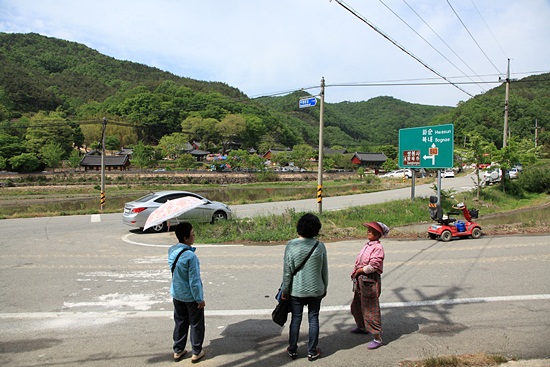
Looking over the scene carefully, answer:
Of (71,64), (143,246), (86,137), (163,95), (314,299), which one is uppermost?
(71,64)

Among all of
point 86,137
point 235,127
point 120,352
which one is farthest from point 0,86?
point 120,352

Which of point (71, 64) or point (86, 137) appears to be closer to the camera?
point (86, 137)

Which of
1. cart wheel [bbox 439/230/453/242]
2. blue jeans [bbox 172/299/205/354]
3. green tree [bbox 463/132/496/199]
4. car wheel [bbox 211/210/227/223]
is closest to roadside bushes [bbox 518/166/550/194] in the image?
green tree [bbox 463/132/496/199]

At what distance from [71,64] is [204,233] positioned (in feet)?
589

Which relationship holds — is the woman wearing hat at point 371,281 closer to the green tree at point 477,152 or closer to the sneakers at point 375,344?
the sneakers at point 375,344

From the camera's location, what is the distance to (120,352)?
4512mm

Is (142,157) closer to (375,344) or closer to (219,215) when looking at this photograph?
(219,215)

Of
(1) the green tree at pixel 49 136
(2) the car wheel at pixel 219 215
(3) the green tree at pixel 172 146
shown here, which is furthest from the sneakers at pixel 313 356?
(3) the green tree at pixel 172 146

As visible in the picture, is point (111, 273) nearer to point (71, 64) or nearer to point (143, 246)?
point (143, 246)

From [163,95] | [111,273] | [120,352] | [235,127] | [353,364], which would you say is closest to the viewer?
[353,364]

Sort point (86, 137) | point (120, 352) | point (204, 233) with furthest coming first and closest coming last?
point (86, 137) → point (204, 233) → point (120, 352)

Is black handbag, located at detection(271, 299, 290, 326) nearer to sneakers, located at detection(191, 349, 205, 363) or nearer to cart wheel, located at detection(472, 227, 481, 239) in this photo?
sneakers, located at detection(191, 349, 205, 363)

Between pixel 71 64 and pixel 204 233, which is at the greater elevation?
pixel 71 64

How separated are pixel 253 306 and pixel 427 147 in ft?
49.6
